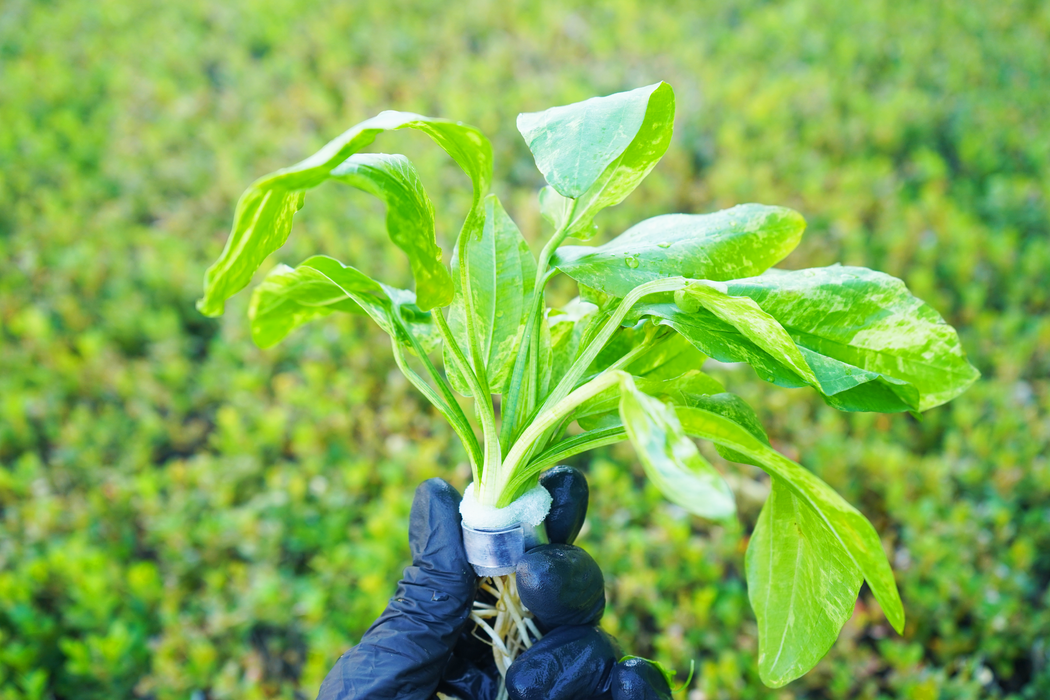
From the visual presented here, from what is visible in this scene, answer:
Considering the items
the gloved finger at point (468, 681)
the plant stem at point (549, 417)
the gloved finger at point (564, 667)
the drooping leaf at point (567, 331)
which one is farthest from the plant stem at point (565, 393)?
the gloved finger at point (468, 681)

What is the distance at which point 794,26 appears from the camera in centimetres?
340

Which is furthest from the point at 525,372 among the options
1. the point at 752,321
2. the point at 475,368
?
the point at 752,321

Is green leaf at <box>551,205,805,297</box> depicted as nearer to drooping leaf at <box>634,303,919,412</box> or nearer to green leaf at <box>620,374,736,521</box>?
drooping leaf at <box>634,303,919,412</box>

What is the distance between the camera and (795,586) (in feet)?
2.39

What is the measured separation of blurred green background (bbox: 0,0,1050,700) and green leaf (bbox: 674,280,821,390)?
48 cm

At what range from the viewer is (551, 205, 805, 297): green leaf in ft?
2.43

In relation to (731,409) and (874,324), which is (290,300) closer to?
(731,409)

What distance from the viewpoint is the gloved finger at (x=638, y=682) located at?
835 millimetres

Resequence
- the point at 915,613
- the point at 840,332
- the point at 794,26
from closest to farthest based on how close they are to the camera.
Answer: the point at 840,332, the point at 915,613, the point at 794,26

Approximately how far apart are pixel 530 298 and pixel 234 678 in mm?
1072

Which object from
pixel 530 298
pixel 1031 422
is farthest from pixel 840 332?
pixel 1031 422

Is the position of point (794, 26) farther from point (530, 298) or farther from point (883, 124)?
point (530, 298)

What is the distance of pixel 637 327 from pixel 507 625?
0.43 metres

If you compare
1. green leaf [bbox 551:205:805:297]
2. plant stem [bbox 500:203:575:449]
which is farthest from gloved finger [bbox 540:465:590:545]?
green leaf [bbox 551:205:805:297]
